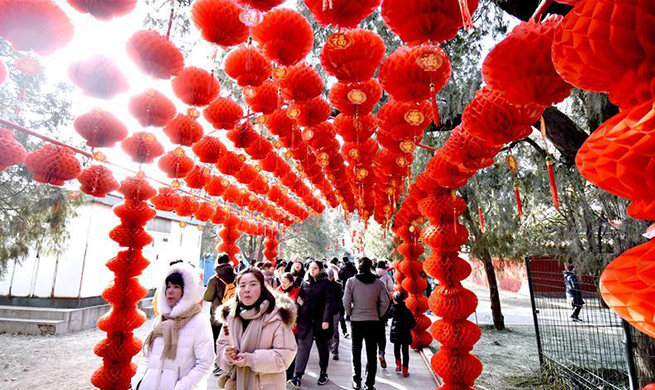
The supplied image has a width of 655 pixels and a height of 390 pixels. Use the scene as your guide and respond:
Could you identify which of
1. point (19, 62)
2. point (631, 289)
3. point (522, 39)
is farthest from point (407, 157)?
point (19, 62)

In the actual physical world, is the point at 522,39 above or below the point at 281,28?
below

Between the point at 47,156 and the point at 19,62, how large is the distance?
123 cm

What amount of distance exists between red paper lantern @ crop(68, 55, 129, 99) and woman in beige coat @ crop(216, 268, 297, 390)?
174 centimetres

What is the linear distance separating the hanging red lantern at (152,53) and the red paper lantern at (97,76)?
0.83 feet

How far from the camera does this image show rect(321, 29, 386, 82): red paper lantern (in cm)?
214

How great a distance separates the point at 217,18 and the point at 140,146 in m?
2.50

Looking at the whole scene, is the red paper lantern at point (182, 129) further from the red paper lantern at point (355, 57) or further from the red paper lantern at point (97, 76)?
the red paper lantern at point (355, 57)

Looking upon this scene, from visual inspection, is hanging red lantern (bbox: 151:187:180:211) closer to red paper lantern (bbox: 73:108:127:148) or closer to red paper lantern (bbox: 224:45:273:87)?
red paper lantern (bbox: 73:108:127:148)

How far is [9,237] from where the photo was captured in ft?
18.3

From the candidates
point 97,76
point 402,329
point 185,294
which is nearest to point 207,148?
point 97,76

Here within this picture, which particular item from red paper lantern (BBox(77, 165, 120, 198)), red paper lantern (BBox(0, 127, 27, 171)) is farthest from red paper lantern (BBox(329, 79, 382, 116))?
red paper lantern (BBox(77, 165, 120, 198))

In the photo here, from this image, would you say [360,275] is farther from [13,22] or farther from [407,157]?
[13,22]

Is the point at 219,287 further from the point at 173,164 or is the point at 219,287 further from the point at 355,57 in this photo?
the point at 355,57

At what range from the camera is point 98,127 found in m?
3.06
